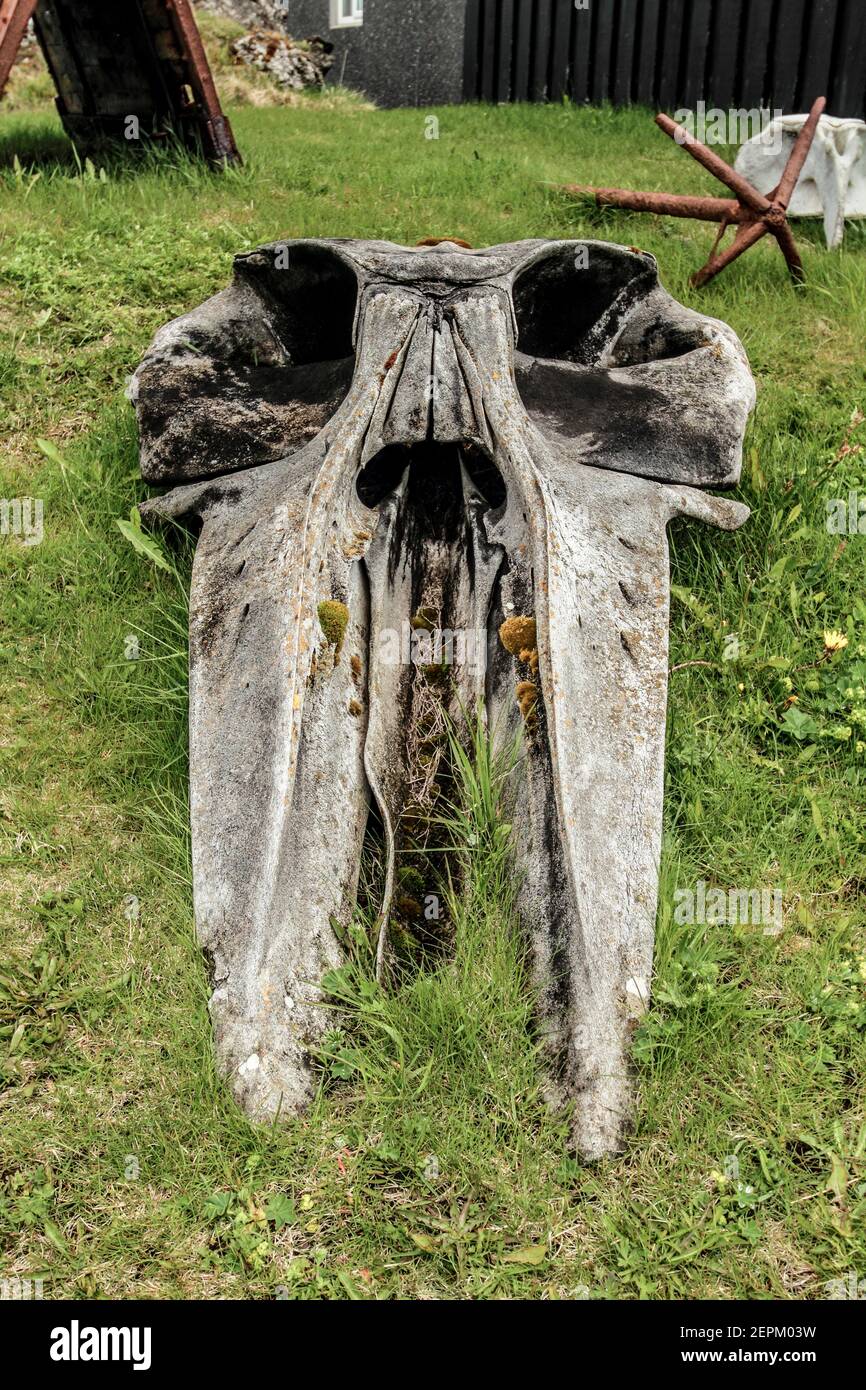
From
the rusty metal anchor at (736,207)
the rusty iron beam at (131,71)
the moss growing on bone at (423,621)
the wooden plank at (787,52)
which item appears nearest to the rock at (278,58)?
the wooden plank at (787,52)

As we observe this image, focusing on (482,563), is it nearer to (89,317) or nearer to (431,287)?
(431,287)

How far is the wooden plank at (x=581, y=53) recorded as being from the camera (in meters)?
10.3

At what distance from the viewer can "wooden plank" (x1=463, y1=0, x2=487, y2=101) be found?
38.3 feet

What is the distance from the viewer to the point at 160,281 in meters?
5.82

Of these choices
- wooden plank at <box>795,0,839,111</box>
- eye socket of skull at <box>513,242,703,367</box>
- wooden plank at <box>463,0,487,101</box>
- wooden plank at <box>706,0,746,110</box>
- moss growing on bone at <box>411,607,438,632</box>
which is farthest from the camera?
wooden plank at <box>463,0,487,101</box>

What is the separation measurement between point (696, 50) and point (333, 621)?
840 centimetres

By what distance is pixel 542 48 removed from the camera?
35.6ft

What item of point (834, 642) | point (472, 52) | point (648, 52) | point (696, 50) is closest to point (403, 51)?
point (472, 52)

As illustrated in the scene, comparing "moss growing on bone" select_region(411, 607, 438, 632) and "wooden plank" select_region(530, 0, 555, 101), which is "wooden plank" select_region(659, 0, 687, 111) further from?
"moss growing on bone" select_region(411, 607, 438, 632)

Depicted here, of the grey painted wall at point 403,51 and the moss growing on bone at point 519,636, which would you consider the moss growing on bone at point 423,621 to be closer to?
the moss growing on bone at point 519,636

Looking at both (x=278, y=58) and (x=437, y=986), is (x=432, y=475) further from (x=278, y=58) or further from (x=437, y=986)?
(x=278, y=58)

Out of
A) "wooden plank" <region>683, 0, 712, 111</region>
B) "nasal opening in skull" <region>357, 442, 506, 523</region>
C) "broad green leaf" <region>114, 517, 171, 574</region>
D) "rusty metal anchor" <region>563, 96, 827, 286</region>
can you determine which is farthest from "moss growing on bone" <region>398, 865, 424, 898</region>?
"wooden plank" <region>683, 0, 712, 111</region>

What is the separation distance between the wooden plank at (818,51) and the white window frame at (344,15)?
8.07 m

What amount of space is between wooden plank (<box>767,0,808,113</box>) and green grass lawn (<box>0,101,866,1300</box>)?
13.1ft
